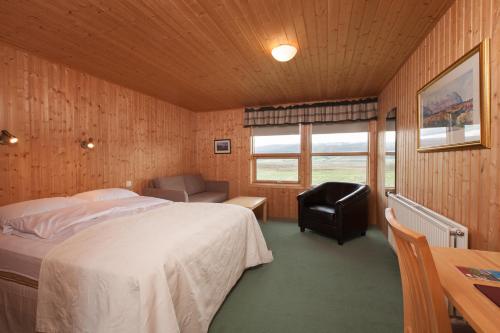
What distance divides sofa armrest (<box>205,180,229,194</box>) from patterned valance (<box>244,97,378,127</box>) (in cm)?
141

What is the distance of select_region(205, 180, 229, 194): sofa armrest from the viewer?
5.03 m

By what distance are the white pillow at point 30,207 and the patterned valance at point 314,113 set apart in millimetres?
3465

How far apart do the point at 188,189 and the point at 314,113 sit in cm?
298

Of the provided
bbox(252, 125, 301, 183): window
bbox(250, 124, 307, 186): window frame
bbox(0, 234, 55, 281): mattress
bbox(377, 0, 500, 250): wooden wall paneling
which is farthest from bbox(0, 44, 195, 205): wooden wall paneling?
bbox(377, 0, 500, 250): wooden wall paneling

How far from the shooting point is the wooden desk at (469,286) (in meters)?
0.72

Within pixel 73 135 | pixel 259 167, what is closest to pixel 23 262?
pixel 73 135

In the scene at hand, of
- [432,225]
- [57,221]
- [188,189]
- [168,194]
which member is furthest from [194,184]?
[432,225]

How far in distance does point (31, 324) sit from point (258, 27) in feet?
9.19

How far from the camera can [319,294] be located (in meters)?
2.09

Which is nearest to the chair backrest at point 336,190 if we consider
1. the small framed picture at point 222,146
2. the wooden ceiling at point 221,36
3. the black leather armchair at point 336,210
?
the black leather armchair at point 336,210

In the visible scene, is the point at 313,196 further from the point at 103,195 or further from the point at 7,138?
the point at 7,138

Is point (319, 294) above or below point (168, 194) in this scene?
below

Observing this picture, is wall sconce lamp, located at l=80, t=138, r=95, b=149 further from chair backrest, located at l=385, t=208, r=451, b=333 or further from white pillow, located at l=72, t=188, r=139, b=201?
chair backrest, located at l=385, t=208, r=451, b=333

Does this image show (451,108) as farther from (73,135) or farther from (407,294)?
(73,135)
